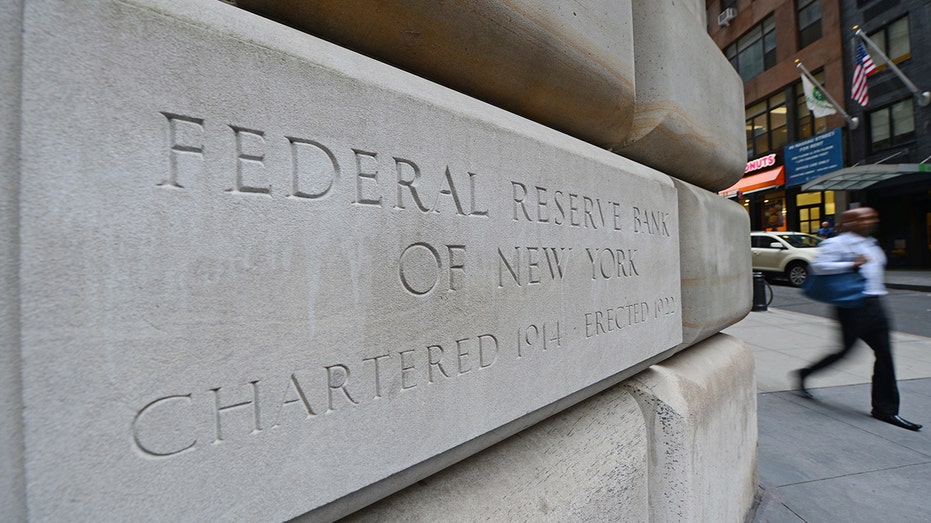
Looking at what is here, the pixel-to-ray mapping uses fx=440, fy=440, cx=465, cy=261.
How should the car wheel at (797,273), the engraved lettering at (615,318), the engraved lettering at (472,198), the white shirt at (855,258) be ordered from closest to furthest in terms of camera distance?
the engraved lettering at (472,198)
the engraved lettering at (615,318)
the white shirt at (855,258)
the car wheel at (797,273)

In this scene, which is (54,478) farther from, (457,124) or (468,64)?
(468,64)

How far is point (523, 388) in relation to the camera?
1324mm

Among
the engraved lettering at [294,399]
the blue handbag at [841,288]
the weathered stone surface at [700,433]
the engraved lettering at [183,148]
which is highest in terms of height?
the engraved lettering at [183,148]

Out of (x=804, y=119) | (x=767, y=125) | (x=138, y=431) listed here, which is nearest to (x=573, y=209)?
(x=138, y=431)


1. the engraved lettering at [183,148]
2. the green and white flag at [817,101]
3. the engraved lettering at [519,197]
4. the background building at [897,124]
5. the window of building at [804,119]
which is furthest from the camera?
the window of building at [804,119]

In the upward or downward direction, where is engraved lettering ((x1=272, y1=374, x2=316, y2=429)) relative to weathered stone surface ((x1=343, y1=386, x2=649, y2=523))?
upward

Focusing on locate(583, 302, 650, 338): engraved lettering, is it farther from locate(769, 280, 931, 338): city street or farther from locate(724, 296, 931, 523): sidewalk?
locate(769, 280, 931, 338): city street

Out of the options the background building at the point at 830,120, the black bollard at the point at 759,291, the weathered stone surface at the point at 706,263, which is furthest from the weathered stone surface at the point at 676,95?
the background building at the point at 830,120

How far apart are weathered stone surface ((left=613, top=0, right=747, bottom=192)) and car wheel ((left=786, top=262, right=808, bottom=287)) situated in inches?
575

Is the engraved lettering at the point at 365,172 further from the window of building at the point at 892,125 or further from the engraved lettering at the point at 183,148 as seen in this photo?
the window of building at the point at 892,125

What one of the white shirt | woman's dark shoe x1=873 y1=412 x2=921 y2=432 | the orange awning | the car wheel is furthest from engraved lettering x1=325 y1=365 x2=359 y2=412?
the orange awning

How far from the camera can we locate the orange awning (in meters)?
21.5

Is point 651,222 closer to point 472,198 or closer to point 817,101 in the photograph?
point 472,198

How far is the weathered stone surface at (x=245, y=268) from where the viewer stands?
2.18 feet
